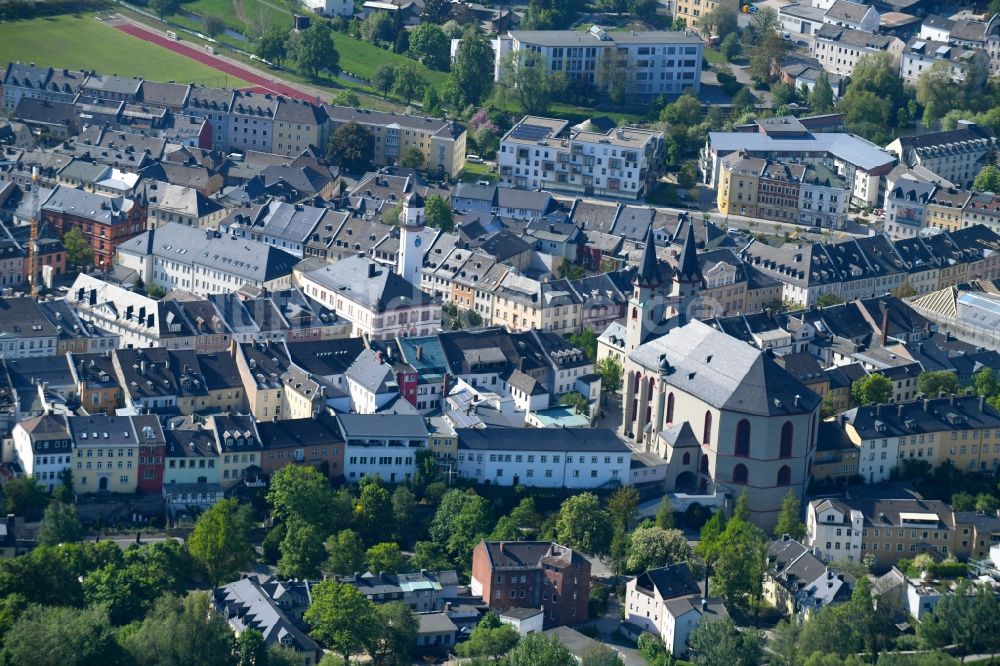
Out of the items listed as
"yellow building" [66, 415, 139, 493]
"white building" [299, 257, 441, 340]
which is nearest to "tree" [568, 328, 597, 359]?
"white building" [299, 257, 441, 340]

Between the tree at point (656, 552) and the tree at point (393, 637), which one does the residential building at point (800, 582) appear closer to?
the tree at point (656, 552)

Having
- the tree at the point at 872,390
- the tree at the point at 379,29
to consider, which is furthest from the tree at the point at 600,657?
the tree at the point at 379,29

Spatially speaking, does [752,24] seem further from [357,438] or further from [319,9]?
[357,438]

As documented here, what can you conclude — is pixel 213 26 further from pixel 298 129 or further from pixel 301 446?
pixel 301 446

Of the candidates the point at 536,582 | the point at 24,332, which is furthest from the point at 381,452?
the point at 24,332

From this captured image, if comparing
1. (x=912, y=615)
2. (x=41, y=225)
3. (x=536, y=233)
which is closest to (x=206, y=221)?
(x=41, y=225)
